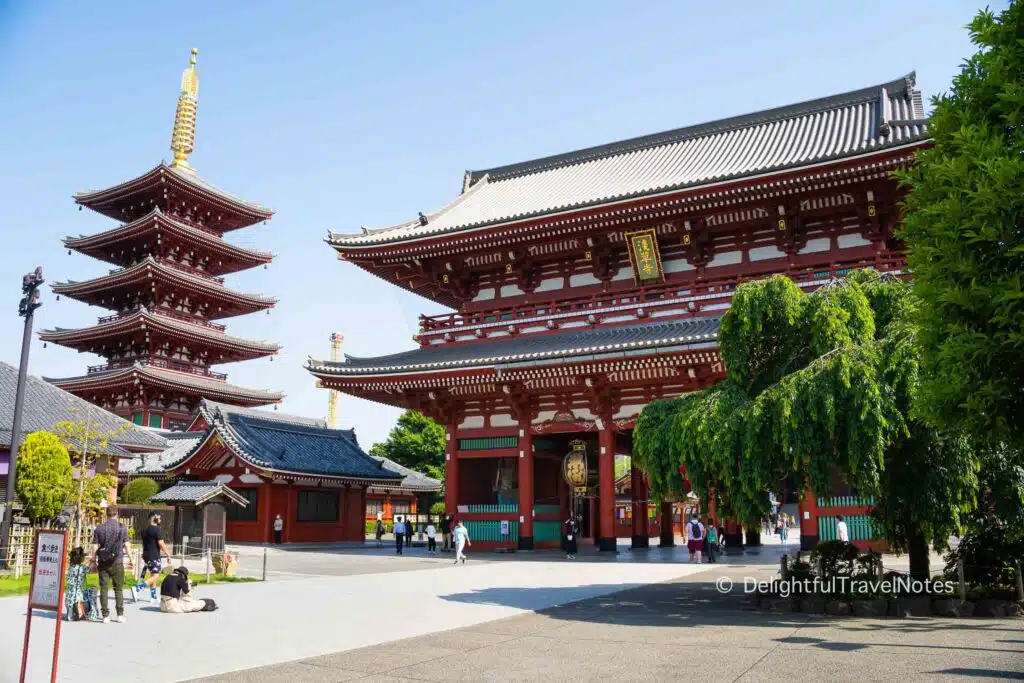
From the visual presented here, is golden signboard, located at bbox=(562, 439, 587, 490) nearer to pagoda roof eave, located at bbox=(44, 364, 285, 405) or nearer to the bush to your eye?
the bush

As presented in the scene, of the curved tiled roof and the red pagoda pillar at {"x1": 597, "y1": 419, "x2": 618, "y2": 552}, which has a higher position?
the curved tiled roof

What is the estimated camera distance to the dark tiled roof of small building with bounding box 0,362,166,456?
24375 mm

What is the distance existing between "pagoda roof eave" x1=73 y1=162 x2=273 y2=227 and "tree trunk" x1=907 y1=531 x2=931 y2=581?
47.9 m

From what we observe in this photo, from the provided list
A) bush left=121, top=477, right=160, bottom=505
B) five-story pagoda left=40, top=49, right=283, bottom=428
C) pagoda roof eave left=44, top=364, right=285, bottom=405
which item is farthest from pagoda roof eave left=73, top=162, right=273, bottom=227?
bush left=121, top=477, right=160, bottom=505

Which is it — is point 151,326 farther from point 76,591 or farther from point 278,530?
point 76,591

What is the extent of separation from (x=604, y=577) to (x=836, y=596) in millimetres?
6748

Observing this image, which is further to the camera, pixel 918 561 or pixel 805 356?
pixel 805 356

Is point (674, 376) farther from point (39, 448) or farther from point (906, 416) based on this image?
point (39, 448)

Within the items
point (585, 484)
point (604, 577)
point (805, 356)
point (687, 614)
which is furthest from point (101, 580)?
point (585, 484)

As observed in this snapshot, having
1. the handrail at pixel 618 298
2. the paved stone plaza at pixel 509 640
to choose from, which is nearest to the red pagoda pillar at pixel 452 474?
the handrail at pixel 618 298

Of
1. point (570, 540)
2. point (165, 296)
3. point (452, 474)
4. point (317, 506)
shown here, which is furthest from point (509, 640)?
point (165, 296)

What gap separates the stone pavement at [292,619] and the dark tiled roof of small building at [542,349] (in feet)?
19.6

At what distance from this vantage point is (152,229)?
48188 millimetres

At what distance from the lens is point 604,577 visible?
695 inches
